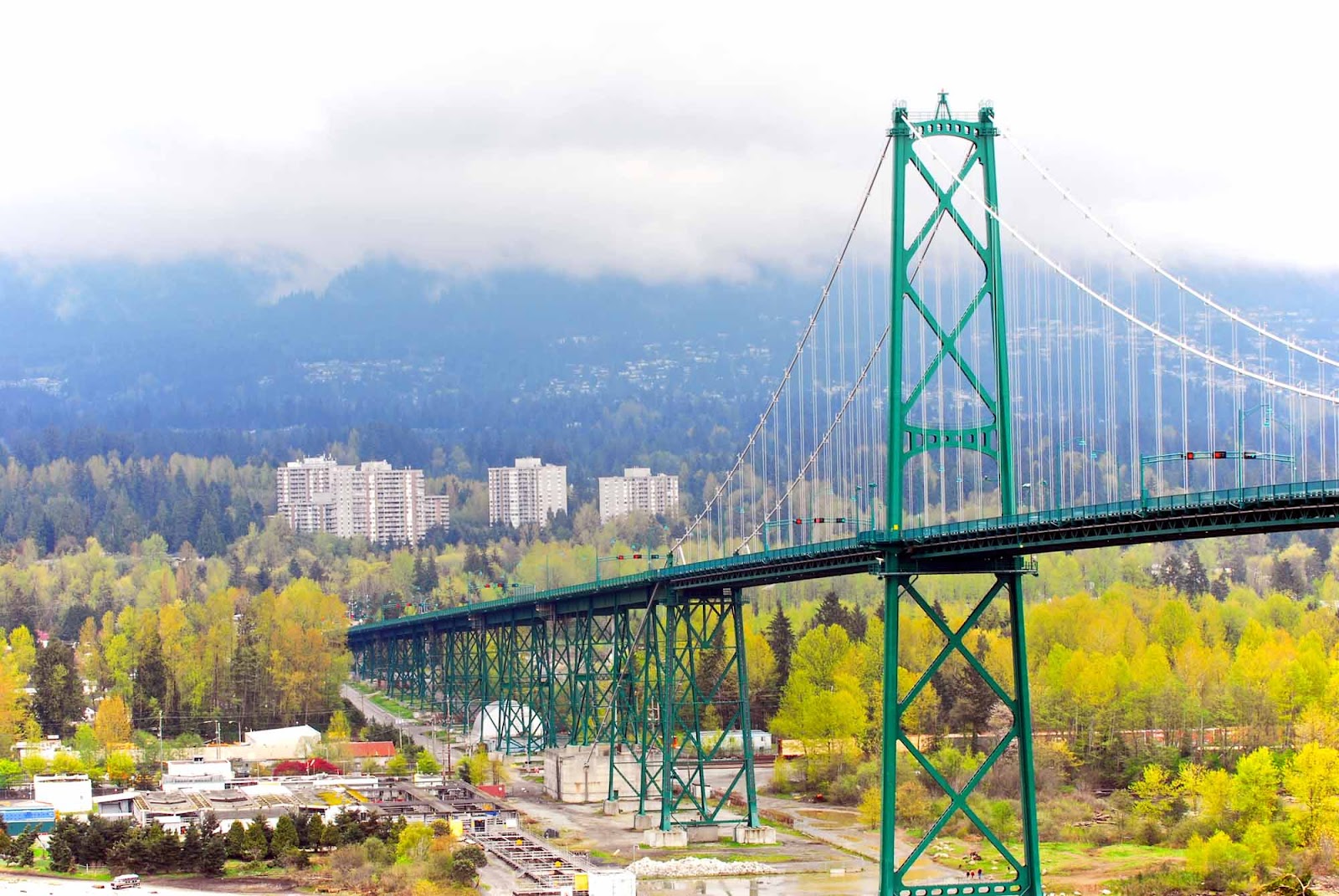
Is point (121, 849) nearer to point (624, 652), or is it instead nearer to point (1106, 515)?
point (624, 652)

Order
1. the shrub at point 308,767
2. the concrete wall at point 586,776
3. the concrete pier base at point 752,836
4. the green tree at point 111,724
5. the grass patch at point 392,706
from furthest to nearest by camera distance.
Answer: the grass patch at point 392,706, the green tree at point 111,724, the shrub at point 308,767, the concrete wall at point 586,776, the concrete pier base at point 752,836

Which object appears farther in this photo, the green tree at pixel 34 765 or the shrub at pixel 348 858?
the green tree at pixel 34 765

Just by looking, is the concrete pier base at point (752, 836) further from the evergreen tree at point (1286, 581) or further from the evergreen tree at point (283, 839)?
the evergreen tree at point (1286, 581)

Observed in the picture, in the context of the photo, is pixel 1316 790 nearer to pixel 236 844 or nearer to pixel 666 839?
pixel 666 839

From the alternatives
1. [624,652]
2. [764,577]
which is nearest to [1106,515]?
[764,577]

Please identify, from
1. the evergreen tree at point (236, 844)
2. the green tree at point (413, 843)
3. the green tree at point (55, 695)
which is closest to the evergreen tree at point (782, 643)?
the green tree at point (55, 695)

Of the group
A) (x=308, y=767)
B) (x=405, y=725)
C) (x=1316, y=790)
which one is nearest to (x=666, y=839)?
(x=1316, y=790)

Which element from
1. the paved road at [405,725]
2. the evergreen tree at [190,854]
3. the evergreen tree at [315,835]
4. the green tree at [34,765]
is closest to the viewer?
the evergreen tree at [190,854]

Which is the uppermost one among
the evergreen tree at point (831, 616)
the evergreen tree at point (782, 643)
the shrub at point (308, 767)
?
the evergreen tree at point (831, 616)
